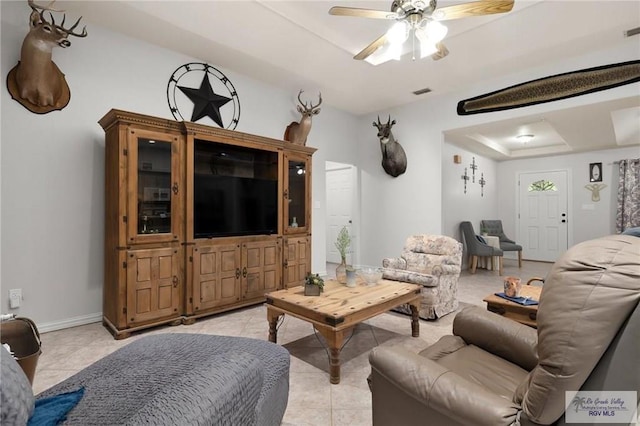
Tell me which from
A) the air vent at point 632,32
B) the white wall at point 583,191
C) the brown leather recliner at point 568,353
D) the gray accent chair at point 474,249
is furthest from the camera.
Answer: the white wall at point 583,191

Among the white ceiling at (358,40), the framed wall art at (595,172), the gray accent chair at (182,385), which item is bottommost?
the gray accent chair at (182,385)

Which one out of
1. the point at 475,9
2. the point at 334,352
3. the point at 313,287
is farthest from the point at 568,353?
the point at 475,9

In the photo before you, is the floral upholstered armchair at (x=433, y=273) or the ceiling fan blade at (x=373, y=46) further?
the floral upholstered armchair at (x=433, y=273)

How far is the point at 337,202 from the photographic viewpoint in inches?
274

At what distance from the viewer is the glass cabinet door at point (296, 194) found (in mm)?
4184

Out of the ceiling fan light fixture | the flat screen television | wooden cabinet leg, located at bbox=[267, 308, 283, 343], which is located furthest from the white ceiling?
wooden cabinet leg, located at bbox=[267, 308, 283, 343]

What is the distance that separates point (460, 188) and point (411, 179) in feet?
4.97

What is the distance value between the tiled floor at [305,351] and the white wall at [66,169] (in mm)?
453

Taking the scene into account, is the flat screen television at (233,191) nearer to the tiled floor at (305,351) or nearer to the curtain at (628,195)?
the tiled floor at (305,351)

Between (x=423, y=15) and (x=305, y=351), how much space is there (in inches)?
111

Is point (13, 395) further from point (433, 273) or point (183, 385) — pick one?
point (433, 273)

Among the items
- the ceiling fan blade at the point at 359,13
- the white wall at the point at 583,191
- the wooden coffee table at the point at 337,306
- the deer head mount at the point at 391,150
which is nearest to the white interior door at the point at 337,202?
the deer head mount at the point at 391,150

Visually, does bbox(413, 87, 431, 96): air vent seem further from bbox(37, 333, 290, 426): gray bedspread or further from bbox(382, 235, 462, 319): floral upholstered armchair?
bbox(37, 333, 290, 426): gray bedspread

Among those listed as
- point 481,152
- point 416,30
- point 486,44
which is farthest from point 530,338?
point 481,152
